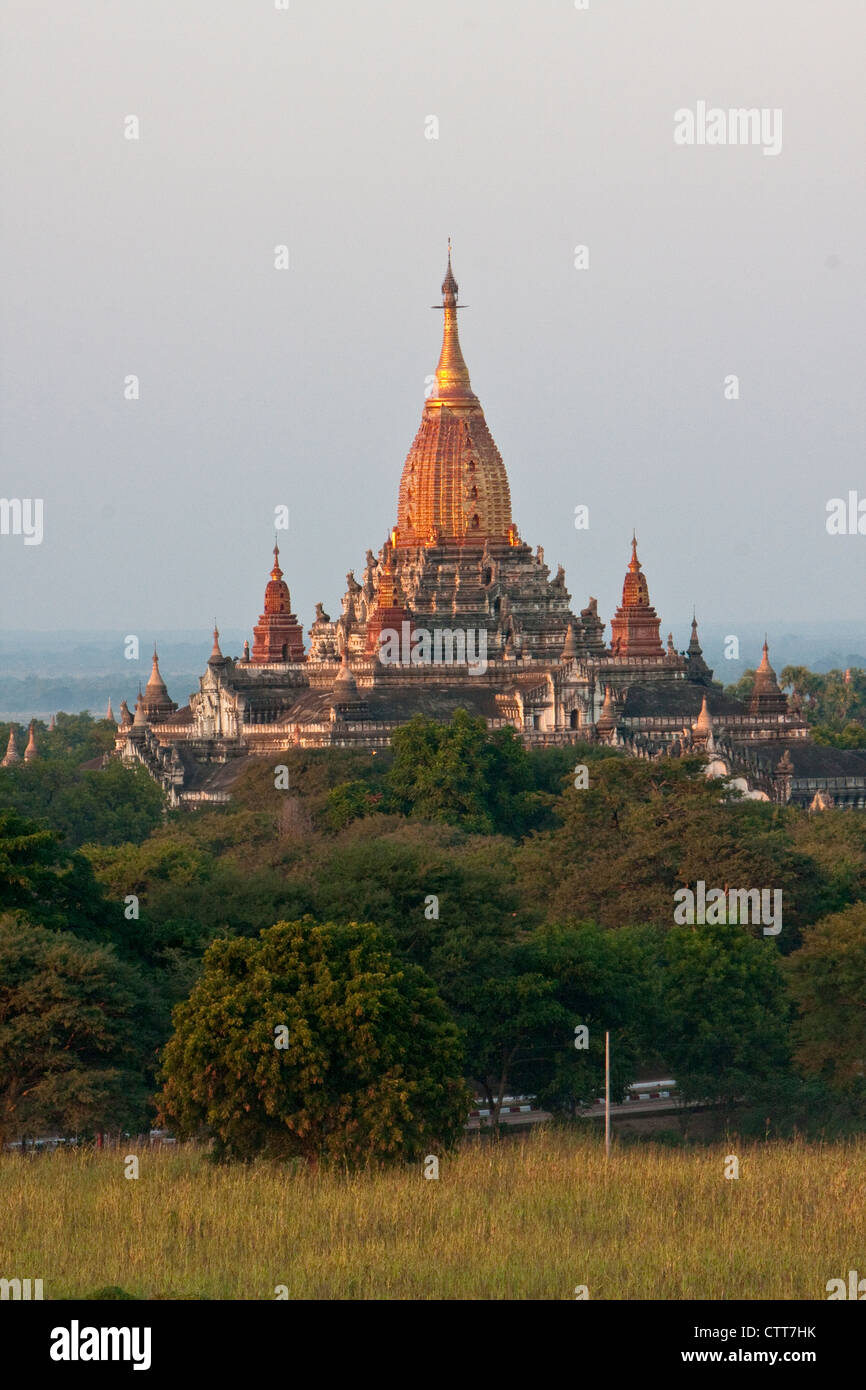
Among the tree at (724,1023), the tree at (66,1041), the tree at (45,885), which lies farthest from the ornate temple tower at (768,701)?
the tree at (66,1041)

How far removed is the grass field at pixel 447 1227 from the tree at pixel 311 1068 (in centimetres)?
70

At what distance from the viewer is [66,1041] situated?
42781 mm

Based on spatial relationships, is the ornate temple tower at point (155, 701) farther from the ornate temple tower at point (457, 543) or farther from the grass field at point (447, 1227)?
the grass field at point (447, 1227)

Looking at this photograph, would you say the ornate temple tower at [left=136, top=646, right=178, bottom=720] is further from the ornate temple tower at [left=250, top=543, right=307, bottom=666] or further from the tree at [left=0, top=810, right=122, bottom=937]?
the tree at [left=0, top=810, right=122, bottom=937]

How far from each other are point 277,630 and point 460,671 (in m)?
18.4

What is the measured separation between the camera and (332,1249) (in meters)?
35.3

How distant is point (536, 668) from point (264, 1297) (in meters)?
73.7

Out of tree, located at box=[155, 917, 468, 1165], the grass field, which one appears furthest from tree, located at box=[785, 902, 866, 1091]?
tree, located at box=[155, 917, 468, 1165]

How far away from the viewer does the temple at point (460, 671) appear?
99.6m

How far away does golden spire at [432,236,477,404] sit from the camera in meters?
122

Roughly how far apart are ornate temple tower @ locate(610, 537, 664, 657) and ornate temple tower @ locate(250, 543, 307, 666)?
12.1m

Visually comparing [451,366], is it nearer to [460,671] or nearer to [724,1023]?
[460,671]
